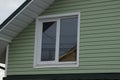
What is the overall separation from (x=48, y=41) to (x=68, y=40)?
76 cm

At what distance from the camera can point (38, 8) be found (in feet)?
45.6

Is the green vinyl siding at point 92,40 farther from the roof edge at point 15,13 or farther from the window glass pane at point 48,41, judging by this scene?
the roof edge at point 15,13

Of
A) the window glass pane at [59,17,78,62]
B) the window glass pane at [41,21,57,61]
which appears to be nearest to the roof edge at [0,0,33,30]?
the window glass pane at [41,21,57,61]

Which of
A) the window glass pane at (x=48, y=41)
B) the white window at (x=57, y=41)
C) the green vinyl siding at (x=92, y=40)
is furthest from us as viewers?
the window glass pane at (x=48, y=41)

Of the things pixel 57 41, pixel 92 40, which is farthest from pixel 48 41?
pixel 92 40

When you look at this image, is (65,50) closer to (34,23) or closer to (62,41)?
(62,41)

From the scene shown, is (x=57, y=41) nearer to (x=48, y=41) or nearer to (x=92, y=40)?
(x=48, y=41)

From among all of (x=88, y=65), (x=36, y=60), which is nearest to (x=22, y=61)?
(x=36, y=60)

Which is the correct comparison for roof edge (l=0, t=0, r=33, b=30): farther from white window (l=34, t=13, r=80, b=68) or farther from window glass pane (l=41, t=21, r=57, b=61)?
window glass pane (l=41, t=21, r=57, b=61)

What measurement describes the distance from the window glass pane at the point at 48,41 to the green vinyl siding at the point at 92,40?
0.36 metres

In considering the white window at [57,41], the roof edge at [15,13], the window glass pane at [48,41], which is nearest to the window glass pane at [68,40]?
the white window at [57,41]

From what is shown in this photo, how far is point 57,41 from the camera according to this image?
1352 centimetres

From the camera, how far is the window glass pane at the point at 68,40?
13281 millimetres

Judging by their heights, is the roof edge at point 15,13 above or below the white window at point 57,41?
above
